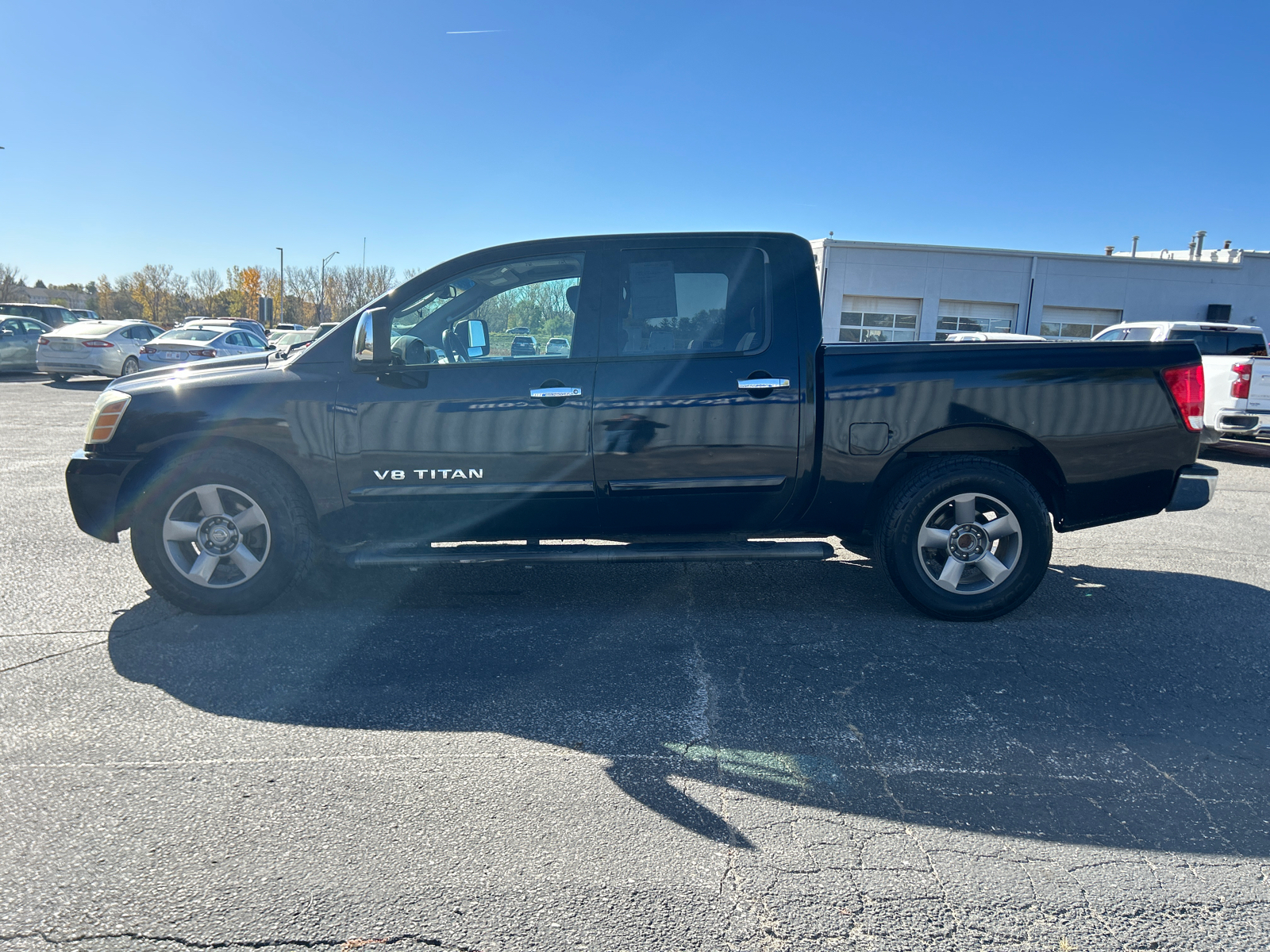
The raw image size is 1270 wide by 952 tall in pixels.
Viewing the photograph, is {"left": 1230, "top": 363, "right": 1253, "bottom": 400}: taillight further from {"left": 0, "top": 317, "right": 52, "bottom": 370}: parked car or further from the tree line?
the tree line

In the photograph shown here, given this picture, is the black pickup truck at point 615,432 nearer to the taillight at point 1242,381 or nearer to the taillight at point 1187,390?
the taillight at point 1187,390

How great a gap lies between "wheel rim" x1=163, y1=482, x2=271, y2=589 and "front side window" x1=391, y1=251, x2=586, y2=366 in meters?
1.18

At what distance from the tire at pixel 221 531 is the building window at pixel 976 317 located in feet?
118

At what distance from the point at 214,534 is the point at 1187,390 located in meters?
5.19

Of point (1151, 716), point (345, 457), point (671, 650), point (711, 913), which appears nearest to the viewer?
point (711, 913)

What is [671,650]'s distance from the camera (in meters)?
4.12

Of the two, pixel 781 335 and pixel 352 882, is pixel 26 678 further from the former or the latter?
pixel 781 335

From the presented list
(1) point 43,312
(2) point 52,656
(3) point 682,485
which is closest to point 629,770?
(3) point 682,485

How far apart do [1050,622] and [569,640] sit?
264 centimetres

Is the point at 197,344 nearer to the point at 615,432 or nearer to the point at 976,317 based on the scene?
the point at 615,432

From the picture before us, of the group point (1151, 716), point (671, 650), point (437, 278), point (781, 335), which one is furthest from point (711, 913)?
point (437, 278)

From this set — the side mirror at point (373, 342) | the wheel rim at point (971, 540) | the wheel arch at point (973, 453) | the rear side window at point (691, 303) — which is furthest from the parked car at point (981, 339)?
the side mirror at point (373, 342)

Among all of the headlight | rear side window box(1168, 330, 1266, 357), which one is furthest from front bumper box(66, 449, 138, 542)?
rear side window box(1168, 330, 1266, 357)

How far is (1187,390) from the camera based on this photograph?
4484 mm
